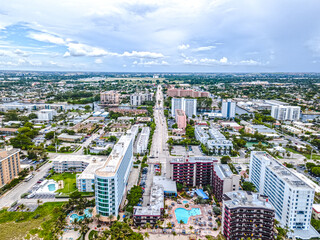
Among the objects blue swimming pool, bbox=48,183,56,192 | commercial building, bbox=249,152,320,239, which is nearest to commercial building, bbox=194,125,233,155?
commercial building, bbox=249,152,320,239

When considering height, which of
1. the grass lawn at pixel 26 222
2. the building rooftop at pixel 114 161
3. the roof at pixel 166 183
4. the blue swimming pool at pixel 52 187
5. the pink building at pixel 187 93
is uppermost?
the pink building at pixel 187 93

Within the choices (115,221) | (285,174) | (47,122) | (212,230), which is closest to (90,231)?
(115,221)

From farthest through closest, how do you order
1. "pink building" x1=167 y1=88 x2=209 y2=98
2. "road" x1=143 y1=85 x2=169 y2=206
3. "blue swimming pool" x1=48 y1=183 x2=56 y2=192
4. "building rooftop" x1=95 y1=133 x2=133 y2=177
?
1. "pink building" x1=167 y1=88 x2=209 y2=98
2. "road" x1=143 y1=85 x2=169 y2=206
3. "blue swimming pool" x1=48 y1=183 x2=56 y2=192
4. "building rooftop" x1=95 y1=133 x2=133 y2=177

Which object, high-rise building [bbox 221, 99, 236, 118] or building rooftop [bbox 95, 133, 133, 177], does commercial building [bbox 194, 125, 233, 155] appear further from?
high-rise building [bbox 221, 99, 236, 118]

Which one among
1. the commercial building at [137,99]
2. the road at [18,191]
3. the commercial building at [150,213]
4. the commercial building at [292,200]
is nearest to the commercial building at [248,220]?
the commercial building at [292,200]

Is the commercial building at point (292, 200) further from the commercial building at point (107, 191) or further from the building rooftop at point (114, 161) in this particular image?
the building rooftop at point (114, 161)

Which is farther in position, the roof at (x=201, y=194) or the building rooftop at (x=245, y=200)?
the roof at (x=201, y=194)
